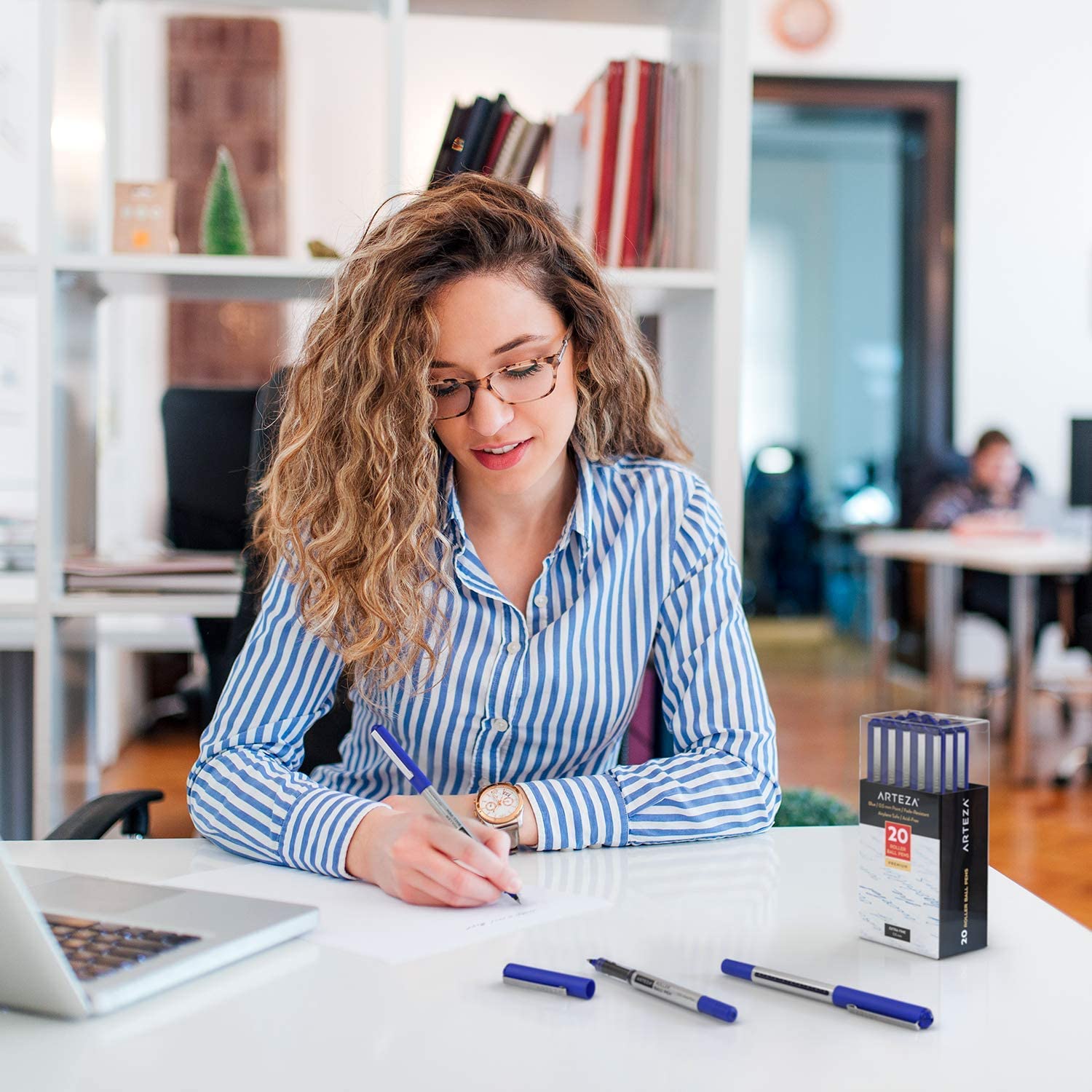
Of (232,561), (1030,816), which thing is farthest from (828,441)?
(232,561)

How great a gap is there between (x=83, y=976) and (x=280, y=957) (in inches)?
4.9

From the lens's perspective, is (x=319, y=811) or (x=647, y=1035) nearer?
(x=647, y=1035)

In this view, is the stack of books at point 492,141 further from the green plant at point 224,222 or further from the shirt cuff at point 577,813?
the shirt cuff at point 577,813

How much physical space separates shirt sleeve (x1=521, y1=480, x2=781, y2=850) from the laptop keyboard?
37 centimetres

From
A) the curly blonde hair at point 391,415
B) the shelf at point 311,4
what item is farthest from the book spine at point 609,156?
the curly blonde hair at point 391,415

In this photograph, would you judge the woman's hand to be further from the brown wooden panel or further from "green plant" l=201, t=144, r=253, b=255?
the brown wooden panel

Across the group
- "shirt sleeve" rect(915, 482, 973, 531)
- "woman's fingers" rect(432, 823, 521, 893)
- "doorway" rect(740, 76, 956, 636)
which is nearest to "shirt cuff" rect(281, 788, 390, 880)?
"woman's fingers" rect(432, 823, 521, 893)

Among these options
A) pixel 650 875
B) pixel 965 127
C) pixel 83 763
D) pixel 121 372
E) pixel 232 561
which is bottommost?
pixel 83 763

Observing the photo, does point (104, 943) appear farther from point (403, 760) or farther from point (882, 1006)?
point (882, 1006)

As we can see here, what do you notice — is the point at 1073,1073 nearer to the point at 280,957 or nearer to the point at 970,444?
the point at 280,957

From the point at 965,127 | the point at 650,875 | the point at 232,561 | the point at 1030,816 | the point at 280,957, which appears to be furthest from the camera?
the point at 965,127

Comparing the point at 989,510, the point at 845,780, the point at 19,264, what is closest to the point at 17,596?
the point at 19,264

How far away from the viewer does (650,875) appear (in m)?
0.99

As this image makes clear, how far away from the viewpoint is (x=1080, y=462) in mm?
5012
